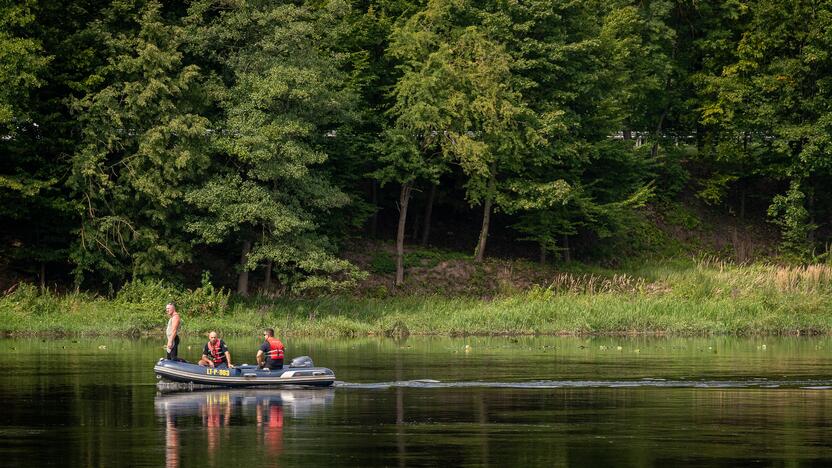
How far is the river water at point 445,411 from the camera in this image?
22797mm

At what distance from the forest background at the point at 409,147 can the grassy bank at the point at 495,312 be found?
11.6 inches

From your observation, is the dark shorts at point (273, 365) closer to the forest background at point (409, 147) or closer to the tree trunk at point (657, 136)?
the forest background at point (409, 147)

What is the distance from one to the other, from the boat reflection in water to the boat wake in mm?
1634

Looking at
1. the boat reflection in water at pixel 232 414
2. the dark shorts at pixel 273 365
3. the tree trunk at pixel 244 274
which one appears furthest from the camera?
the tree trunk at pixel 244 274

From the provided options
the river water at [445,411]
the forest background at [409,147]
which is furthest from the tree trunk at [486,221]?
the river water at [445,411]

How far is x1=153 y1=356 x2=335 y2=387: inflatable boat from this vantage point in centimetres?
3362

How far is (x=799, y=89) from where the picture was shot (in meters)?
69.9

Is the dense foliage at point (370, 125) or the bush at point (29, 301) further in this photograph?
the dense foliage at point (370, 125)

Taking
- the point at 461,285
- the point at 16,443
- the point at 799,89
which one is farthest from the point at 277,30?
the point at 16,443

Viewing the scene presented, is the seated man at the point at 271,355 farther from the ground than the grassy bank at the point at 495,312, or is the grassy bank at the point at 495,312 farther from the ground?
the grassy bank at the point at 495,312

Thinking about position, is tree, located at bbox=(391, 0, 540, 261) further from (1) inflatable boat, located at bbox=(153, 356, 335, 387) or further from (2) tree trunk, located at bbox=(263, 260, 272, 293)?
(1) inflatable boat, located at bbox=(153, 356, 335, 387)

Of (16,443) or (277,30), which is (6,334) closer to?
(277,30)

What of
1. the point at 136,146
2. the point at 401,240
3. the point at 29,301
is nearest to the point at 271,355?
the point at 29,301

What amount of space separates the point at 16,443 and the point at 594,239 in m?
48.7
